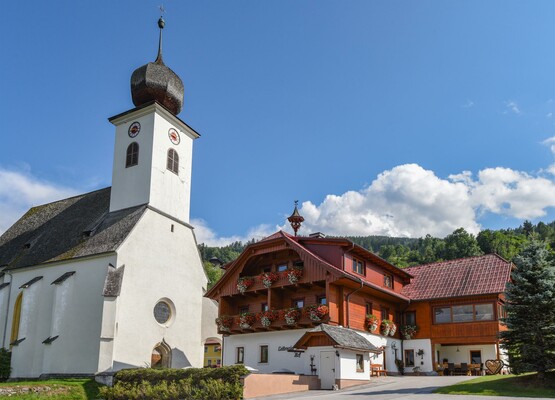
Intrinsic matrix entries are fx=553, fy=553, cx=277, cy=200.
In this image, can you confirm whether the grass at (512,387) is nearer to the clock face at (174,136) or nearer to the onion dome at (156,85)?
the clock face at (174,136)

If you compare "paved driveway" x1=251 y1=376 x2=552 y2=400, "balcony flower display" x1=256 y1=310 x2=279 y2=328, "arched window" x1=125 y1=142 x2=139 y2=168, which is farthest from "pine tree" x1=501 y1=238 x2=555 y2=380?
"arched window" x1=125 y1=142 x2=139 y2=168

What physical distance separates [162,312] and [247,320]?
6.31 metres

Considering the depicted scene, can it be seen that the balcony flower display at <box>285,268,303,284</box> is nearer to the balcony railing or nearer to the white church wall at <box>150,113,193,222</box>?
the balcony railing

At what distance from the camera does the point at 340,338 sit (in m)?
27.6

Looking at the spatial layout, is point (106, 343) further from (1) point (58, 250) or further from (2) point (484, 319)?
(2) point (484, 319)

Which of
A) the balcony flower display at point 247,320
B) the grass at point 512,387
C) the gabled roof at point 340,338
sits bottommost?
the grass at point 512,387

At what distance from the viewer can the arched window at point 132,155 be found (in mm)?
38500

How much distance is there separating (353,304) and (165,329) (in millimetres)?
12055

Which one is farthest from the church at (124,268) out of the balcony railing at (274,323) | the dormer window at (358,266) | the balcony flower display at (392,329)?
the balcony flower display at (392,329)

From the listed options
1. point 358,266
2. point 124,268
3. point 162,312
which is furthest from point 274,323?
point 124,268

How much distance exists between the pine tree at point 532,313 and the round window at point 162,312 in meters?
20.6

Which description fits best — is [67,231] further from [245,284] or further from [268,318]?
[268,318]

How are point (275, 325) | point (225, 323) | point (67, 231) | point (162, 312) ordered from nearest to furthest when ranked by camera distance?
1. point (275, 325)
2. point (225, 323)
3. point (162, 312)
4. point (67, 231)

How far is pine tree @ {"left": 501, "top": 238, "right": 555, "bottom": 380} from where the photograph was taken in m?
22.0
